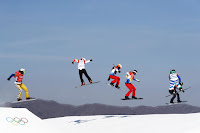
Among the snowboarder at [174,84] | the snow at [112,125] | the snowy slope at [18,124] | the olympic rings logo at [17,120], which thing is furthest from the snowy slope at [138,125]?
the olympic rings logo at [17,120]

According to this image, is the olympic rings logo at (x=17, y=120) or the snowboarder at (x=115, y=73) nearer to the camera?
the olympic rings logo at (x=17, y=120)

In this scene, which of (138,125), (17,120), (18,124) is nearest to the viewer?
(18,124)

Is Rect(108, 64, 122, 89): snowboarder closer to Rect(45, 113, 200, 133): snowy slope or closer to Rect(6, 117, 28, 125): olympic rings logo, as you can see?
Rect(45, 113, 200, 133): snowy slope

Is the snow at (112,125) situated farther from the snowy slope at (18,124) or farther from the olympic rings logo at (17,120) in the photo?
the olympic rings logo at (17,120)

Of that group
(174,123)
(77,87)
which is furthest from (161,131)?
(77,87)

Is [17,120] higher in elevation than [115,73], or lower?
lower

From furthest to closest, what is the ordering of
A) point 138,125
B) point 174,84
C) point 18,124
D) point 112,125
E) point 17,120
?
point 174,84
point 112,125
point 138,125
point 17,120
point 18,124

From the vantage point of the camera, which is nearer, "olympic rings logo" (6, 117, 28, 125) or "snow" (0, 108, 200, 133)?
"snow" (0, 108, 200, 133)

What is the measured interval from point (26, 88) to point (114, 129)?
8.93 meters

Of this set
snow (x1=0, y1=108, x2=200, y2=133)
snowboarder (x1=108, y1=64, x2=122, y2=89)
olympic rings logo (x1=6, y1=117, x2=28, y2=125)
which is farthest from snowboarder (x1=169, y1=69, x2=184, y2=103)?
olympic rings logo (x1=6, y1=117, x2=28, y2=125)

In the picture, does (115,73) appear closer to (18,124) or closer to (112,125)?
(112,125)

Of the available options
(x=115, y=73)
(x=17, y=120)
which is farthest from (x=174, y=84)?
(x=17, y=120)

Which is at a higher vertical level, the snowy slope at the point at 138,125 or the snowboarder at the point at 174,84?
the snowboarder at the point at 174,84

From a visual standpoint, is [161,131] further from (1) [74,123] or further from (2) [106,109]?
(2) [106,109]
